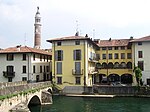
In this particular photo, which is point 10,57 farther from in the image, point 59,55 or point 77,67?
point 77,67

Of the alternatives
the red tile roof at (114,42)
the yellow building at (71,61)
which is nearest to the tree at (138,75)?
the yellow building at (71,61)

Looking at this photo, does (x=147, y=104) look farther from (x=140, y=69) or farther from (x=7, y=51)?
(x=7, y=51)

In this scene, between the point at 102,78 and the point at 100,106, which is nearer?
the point at 100,106

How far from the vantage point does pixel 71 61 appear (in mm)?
61000

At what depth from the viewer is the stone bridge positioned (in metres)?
27.2

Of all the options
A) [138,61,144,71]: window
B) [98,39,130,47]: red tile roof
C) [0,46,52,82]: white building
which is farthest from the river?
[98,39,130,47]: red tile roof

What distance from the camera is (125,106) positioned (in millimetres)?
43688

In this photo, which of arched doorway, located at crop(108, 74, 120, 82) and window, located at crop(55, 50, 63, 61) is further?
arched doorway, located at crop(108, 74, 120, 82)

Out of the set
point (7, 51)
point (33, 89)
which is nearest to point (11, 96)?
point (33, 89)

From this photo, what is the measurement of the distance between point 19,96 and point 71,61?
2934 centimetres

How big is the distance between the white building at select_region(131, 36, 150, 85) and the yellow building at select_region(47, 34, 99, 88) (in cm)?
1136

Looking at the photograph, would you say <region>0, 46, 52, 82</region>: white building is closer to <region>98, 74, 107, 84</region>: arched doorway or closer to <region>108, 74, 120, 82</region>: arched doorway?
<region>98, 74, 107, 84</region>: arched doorway

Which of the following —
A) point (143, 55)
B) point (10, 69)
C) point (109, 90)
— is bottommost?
point (109, 90)

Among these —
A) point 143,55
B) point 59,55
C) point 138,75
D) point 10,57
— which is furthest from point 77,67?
point 10,57
